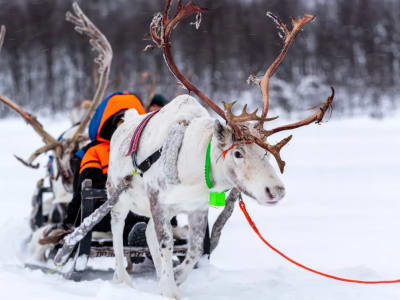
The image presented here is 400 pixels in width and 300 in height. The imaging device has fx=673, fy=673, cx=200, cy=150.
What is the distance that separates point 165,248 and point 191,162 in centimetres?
56

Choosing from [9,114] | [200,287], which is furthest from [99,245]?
[9,114]

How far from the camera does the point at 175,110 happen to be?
436cm

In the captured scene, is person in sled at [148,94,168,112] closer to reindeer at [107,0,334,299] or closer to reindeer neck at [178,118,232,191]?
reindeer at [107,0,334,299]

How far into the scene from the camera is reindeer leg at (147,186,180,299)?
402 centimetres

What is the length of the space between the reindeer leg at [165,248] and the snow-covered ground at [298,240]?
19 centimetres

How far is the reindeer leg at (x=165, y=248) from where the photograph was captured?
13.2 feet

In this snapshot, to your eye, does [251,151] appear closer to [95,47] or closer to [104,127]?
[104,127]

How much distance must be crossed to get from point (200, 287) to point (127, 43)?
85.1ft

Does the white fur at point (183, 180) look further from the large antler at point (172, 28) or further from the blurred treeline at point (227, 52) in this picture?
the blurred treeline at point (227, 52)

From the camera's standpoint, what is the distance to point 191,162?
391 cm

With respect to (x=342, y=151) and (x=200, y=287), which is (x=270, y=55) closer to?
(x=342, y=151)

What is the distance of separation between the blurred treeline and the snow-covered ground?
35.9ft

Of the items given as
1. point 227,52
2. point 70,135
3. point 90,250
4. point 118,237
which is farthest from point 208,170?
point 227,52

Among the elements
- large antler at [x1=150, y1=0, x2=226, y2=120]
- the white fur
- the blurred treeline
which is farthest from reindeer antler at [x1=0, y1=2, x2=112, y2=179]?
the blurred treeline
